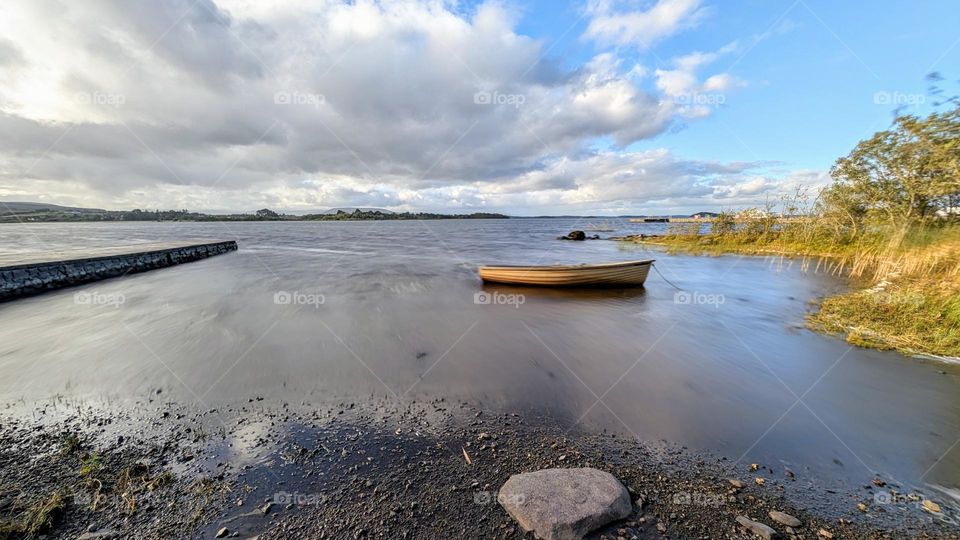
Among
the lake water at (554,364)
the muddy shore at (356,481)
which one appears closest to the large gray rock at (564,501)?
the muddy shore at (356,481)

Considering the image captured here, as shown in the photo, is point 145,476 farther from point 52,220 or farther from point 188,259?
point 52,220

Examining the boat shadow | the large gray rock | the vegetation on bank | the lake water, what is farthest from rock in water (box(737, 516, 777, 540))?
the boat shadow

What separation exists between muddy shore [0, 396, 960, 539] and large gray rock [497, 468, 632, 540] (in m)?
0.12

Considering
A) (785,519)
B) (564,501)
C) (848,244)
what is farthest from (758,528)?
(848,244)

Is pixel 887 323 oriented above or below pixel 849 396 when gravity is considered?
above

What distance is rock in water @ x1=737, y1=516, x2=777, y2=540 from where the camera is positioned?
3.14m

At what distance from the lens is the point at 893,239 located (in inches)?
611

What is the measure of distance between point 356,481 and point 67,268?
21683 millimetres

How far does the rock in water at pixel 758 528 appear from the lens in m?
3.14

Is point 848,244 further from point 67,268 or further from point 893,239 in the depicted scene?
point 67,268

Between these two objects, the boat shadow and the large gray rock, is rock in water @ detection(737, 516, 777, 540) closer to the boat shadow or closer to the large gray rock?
the large gray rock

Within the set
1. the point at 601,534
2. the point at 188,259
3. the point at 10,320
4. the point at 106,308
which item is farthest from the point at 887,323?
the point at 188,259

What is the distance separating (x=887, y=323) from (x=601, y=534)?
35.4 feet

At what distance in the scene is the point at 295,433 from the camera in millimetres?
4805
